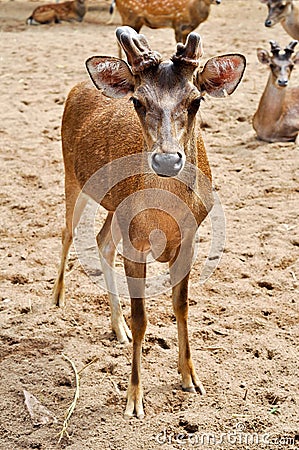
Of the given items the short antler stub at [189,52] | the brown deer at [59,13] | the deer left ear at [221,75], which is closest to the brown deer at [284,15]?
the brown deer at [59,13]

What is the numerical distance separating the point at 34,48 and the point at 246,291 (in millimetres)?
7453

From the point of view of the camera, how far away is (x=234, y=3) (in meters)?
14.2

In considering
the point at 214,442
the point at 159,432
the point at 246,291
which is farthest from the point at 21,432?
the point at 246,291

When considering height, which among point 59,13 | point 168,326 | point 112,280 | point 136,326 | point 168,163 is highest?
point 168,163

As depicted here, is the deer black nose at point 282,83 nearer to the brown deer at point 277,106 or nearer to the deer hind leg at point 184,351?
the brown deer at point 277,106

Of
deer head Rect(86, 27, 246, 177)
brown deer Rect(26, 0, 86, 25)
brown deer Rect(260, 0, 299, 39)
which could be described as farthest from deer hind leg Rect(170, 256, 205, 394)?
brown deer Rect(26, 0, 86, 25)

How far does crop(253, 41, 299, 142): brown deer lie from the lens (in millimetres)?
7113

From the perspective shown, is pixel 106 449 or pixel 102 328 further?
pixel 102 328

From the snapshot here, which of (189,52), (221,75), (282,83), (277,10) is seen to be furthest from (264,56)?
(189,52)

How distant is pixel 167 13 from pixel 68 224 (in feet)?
20.0

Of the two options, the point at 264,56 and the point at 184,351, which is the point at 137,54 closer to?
the point at 184,351

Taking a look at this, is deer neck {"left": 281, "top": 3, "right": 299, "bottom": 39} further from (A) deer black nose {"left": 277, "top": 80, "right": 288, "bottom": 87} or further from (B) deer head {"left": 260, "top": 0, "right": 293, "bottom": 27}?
(A) deer black nose {"left": 277, "top": 80, "right": 288, "bottom": 87}

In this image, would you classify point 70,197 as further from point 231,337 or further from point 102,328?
point 231,337

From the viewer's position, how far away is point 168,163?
271cm
